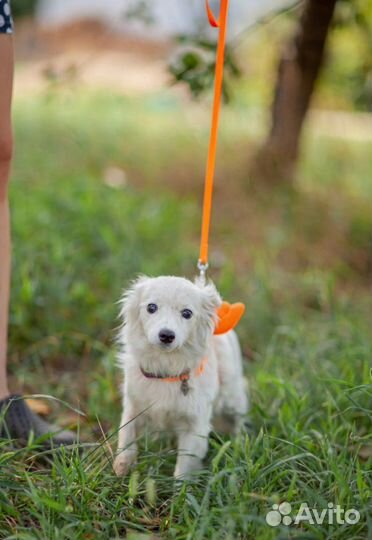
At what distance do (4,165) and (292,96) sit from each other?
3.32 m

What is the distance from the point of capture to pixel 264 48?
1067 centimetres

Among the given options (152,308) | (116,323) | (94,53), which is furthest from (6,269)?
(94,53)

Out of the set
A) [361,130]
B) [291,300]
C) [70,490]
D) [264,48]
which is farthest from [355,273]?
[264,48]

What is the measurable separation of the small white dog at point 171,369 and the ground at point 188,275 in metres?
0.09

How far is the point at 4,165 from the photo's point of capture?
2684 millimetres

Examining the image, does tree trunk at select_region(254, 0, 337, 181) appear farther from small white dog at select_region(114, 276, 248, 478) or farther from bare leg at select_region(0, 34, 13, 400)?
small white dog at select_region(114, 276, 248, 478)

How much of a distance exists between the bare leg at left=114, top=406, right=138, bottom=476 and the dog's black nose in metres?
0.30

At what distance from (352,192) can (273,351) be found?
2988 mm

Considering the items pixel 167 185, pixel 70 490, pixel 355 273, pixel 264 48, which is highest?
pixel 264 48

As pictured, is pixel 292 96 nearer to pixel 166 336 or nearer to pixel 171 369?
pixel 171 369

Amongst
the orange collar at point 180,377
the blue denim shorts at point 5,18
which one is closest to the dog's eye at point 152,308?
the orange collar at point 180,377

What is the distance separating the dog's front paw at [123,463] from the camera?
7.61 feet

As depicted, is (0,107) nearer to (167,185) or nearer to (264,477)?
(264,477)

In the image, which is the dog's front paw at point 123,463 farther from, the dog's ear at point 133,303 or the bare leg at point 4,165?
the bare leg at point 4,165
